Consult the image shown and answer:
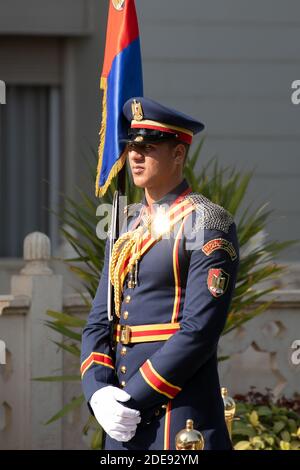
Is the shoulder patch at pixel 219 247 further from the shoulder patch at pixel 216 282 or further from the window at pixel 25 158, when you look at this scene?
the window at pixel 25 158

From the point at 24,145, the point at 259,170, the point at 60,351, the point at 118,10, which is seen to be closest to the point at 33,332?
the point at 60,351

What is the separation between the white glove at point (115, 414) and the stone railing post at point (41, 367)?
2781 mm

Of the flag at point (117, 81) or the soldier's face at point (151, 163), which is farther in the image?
the flag at point (117, 81)

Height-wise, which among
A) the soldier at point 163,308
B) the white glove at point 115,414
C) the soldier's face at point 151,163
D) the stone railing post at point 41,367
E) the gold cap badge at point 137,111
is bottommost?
the stone railing post at point 41,367

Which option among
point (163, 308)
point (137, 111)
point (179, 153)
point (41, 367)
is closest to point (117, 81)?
point (137, 111)

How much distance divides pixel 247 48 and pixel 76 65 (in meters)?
1.35

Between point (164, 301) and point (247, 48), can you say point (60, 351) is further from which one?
point (247, 48)

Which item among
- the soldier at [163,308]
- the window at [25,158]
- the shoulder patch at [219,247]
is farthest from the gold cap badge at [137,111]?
the window at [25,158]

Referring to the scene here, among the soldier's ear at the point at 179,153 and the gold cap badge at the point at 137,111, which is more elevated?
the gold cap badge at the point at 137,111

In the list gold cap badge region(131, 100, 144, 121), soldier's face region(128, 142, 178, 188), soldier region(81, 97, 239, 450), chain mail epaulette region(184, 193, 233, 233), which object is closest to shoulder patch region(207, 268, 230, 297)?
soldier region(81, 97, 239, 450)

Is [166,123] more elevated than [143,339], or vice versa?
[166,123]

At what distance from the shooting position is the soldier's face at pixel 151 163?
420 centimetres

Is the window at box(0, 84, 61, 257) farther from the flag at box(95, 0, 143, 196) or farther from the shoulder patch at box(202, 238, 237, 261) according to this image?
the shoulder patch at box(202, 238, 237, 261)

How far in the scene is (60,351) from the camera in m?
6.91
